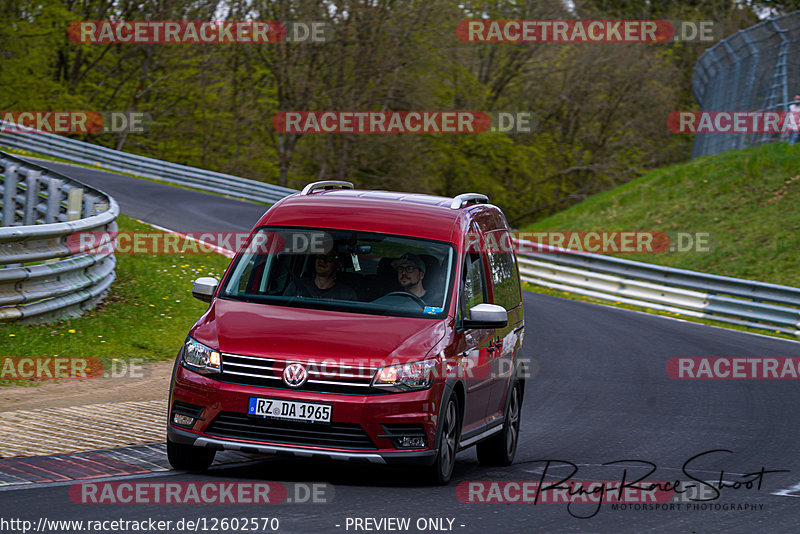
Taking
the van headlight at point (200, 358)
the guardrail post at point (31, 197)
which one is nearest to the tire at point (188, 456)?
the van headlight at point (200, 358)

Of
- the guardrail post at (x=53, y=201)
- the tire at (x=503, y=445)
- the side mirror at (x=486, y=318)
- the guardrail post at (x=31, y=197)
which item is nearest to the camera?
the side mirror at (x=486, y=318)

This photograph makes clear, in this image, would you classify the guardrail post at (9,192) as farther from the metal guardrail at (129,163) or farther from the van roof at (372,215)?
the metal guardrail at (129,163)

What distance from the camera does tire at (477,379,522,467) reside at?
29.6 feet

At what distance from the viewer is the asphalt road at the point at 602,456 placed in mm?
6234

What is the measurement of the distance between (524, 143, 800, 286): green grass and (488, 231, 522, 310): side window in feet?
52.8

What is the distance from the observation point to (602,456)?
953cm

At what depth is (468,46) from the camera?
4897 cm

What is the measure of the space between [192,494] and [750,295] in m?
17.5

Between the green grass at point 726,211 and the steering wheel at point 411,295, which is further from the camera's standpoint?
the green grass at point 726,211

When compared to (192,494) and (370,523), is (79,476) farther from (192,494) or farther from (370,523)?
(370,523)

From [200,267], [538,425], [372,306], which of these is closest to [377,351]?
[372,306]

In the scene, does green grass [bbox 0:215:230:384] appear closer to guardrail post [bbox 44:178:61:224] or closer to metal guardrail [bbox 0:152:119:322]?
metal guardrail [bbox 0:152:119:322]

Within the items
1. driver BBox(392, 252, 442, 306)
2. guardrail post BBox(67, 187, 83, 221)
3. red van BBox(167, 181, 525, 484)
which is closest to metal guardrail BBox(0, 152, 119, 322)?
guardrail post BBox(67, 187, 83, 221)

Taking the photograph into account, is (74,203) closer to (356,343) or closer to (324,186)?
(324,186)
